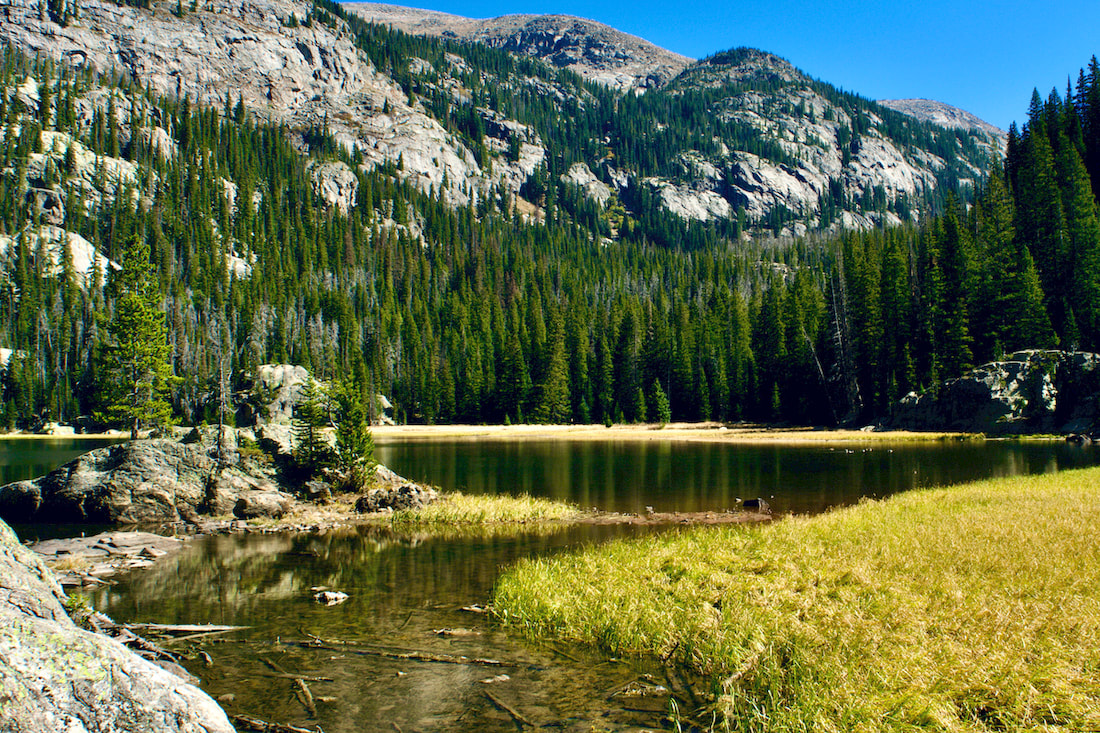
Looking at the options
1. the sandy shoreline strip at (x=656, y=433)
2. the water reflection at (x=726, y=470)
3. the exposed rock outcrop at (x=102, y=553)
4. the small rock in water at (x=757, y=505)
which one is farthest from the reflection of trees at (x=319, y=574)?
the sandy shoreline strip at (x=656, y=433)

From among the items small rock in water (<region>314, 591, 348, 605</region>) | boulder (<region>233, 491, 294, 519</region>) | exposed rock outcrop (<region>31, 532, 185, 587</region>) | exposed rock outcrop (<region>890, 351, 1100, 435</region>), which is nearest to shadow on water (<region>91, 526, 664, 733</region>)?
small rock in water (<region>314, 591, 348, 605</region>)

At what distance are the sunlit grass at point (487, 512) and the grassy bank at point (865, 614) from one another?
804 cm

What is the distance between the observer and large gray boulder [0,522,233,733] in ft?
14.9

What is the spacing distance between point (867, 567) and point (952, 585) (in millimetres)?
1918

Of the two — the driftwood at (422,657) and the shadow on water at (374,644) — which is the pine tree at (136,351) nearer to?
the shadow on water at (374,644)

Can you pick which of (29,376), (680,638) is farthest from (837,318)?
(29,376)

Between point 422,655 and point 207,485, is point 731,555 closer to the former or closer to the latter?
point 422,655

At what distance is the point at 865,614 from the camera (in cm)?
1061

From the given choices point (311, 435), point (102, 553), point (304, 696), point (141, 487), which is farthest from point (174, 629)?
point (311, 435)

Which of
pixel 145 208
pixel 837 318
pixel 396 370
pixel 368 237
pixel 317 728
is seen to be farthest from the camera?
pixel 368 237

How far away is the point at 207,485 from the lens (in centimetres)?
2748

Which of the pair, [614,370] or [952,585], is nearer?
[952,585]

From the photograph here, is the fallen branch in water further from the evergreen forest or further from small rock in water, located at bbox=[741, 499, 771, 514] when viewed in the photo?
the evergreen forest

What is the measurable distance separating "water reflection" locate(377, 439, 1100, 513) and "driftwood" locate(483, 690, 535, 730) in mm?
18802
